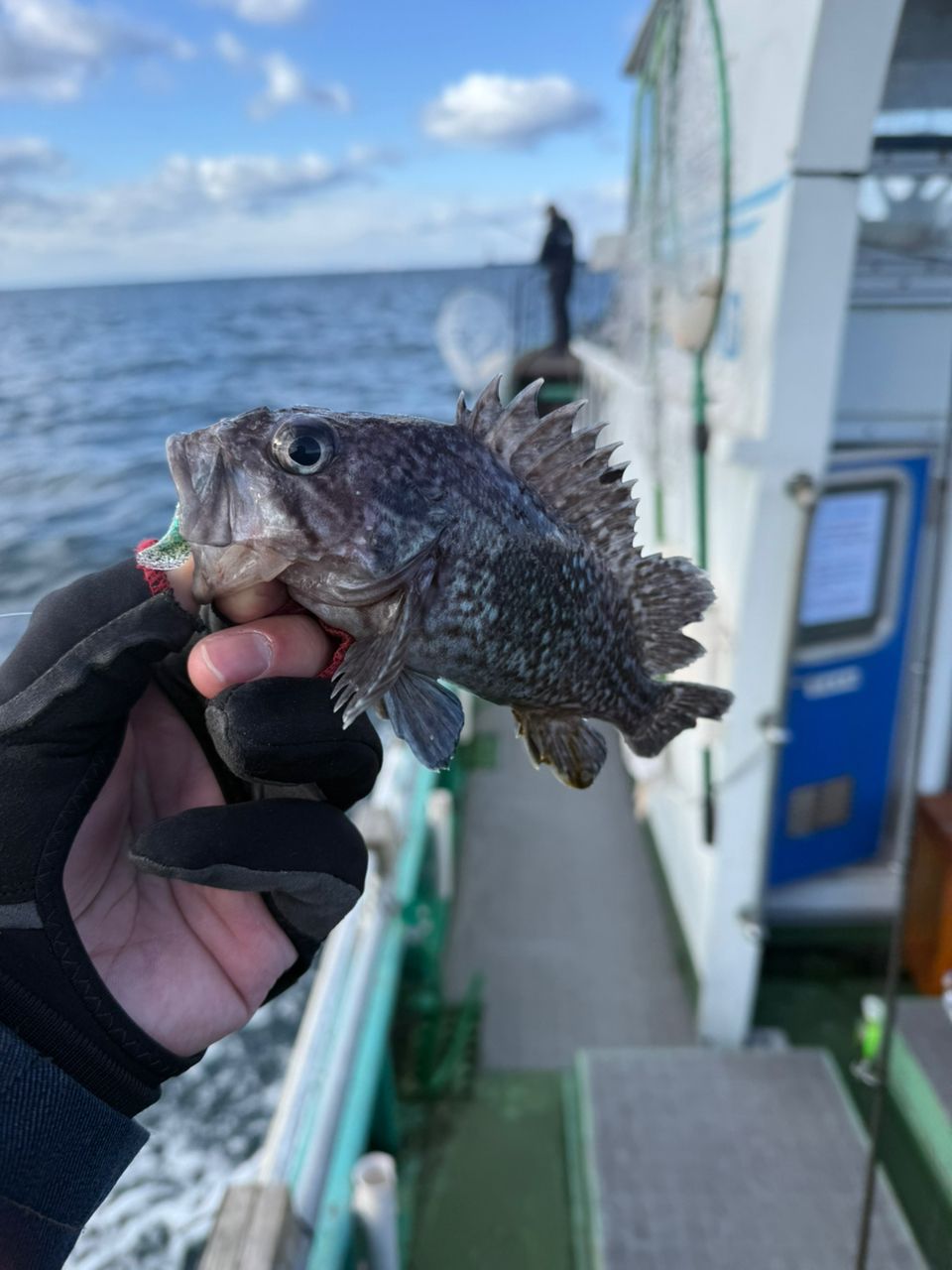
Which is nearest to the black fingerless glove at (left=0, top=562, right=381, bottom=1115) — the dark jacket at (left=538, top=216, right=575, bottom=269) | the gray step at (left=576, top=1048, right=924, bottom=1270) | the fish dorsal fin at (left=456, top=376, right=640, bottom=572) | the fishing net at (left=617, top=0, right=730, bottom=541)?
the fish dorsal fin at (left=456, top=376, right=640, bottom=572)

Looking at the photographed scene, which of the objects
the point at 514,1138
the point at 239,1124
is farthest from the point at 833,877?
the point at 239,1124

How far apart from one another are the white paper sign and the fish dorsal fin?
2.63 m

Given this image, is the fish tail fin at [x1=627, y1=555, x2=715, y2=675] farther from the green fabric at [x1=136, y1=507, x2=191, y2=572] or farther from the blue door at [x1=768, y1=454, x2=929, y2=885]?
the blue door at [x1=768, y1=454, x2=929, y2=885]

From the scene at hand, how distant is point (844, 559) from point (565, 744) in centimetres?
288

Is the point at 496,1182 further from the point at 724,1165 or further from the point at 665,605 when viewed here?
the point at 665,605

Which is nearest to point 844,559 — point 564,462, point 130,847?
point 564,462

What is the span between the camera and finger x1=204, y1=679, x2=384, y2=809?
4.42ft

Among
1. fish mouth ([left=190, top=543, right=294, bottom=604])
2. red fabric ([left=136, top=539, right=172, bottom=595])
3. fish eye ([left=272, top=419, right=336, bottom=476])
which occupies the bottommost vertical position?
red fabric ([left=136, top=539, right=172, bottom=595])

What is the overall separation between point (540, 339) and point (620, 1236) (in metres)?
14.7

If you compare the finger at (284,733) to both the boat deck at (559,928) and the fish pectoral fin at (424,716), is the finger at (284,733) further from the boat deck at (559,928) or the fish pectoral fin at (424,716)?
the boat deck at (559,928)

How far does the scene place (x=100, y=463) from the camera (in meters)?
12.5

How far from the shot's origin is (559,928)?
17.7 ft

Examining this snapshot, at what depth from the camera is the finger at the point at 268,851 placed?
1.35 meters

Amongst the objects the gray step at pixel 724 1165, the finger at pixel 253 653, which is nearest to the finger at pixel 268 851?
the finger at pixel 253 653
